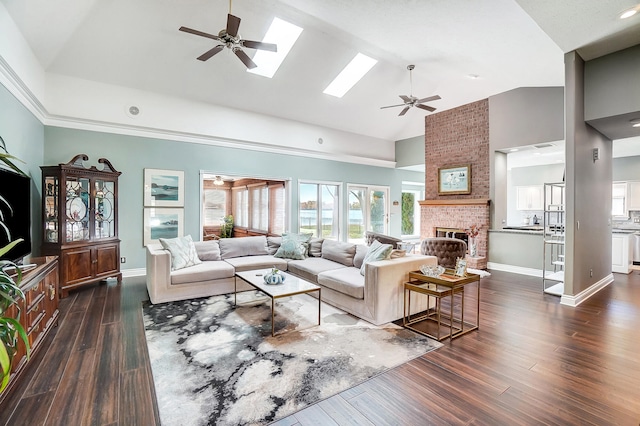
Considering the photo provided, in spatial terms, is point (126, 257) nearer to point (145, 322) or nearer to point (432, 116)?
point (145, 322)

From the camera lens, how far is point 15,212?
10.3 feet

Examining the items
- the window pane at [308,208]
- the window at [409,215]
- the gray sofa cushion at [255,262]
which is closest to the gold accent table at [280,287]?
the gray sofa cushion at [255,262]

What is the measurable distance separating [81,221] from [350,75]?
5752 millimetres

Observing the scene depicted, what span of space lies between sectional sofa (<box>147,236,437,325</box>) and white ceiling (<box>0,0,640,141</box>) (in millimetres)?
3074

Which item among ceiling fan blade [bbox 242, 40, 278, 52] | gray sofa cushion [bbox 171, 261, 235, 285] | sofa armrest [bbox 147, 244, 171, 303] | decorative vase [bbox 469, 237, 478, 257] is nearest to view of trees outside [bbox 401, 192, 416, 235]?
decorative vase [bbox 469, 237, 478, 257]

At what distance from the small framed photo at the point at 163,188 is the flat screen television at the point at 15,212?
2301 mm

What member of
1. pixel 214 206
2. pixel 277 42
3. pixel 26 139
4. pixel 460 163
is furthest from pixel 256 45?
pixel 214 206

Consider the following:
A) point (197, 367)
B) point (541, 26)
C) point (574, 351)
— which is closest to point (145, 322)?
point (197, 367)

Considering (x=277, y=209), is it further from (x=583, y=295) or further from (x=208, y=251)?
(x=583, y=295)

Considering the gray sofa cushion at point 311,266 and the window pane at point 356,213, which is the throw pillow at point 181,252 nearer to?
the gray sofa cushion at point 311,266

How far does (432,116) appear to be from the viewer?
26.5 feet

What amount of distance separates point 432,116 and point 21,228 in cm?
828

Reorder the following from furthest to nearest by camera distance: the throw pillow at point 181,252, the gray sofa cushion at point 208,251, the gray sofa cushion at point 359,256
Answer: the gray sofa cushion at point 208,251 < the gray sofa cushion at point 359,256 < the throw pillow at point 181,252

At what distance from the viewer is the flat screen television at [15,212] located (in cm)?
287
